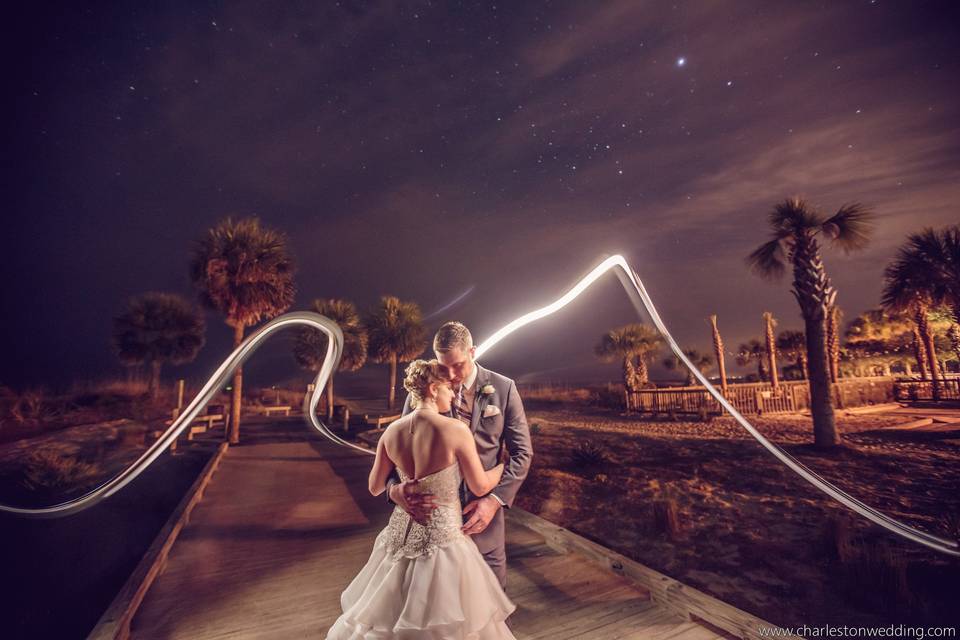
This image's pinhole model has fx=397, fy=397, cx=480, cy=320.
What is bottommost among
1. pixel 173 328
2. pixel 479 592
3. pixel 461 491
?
pixel 479 592

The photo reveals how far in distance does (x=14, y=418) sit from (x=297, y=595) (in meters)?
26.9

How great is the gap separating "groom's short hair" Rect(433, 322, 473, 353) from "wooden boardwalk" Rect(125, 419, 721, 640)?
2.97m

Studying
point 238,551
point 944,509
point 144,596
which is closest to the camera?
point 144,596

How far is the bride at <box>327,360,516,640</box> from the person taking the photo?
2684mm

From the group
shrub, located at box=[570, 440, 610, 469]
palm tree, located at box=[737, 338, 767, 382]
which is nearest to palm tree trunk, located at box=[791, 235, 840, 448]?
shrub, located at box=[570, 440, 610, 469]

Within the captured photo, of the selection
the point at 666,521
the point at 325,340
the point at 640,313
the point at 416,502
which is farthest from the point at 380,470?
the point at 325,340

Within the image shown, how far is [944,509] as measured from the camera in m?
8.39

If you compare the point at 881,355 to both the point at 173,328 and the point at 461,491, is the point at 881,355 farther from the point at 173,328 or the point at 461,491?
the point at 173,328

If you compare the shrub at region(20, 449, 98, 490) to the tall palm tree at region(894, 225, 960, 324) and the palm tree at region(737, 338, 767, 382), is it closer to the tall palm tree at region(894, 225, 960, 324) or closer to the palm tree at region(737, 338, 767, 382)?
the tall palm tree at region(894, 225, 960, 324)

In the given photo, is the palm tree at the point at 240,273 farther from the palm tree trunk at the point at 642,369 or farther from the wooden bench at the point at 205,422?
the palm tree trunk at the point at 642,369

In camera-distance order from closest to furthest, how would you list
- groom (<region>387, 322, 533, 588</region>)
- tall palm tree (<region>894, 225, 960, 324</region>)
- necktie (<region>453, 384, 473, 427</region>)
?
groom (<region>387, 322, 533, 588</region>) < necktie (<region>453, 384, 473, 427</region>) < tall palm tree (<region>894, 225, 960, 324</region>)

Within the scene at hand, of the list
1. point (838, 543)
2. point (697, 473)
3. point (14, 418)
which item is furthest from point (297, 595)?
point (14, 418)

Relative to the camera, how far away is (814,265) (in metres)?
14.4

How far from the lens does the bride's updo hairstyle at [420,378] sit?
9.45 ft
